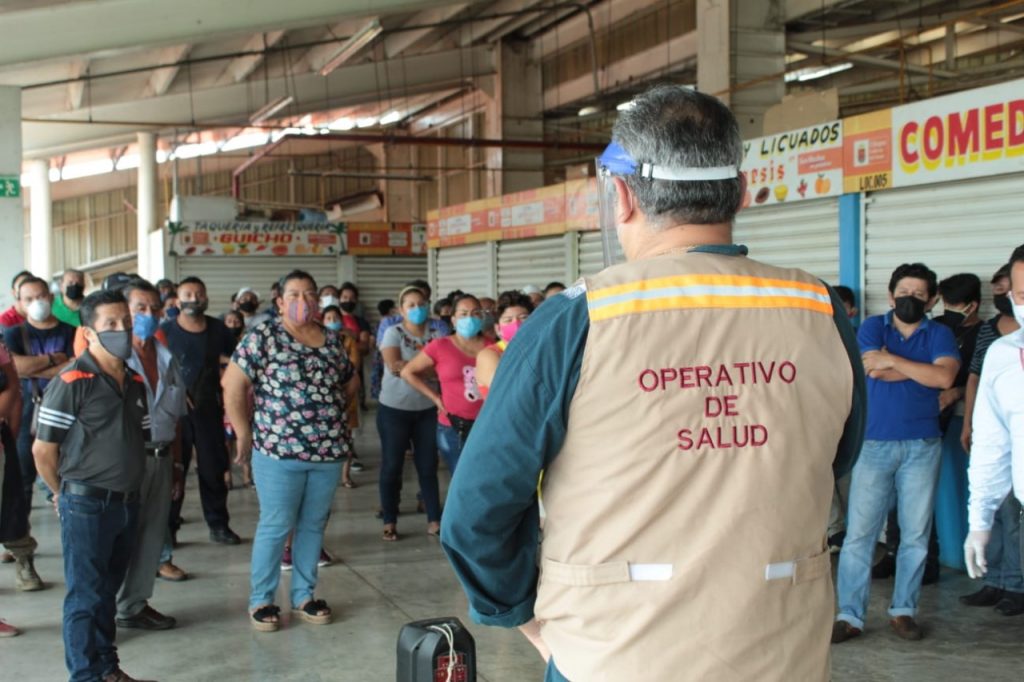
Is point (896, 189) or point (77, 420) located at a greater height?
point (896, 189)

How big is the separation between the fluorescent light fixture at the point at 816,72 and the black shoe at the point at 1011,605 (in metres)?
11.0

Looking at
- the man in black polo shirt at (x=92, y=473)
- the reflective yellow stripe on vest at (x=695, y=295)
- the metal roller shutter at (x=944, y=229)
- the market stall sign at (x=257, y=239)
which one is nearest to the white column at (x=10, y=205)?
the market stall sign at (x=257, y=239)

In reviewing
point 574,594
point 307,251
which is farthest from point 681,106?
point 307,251

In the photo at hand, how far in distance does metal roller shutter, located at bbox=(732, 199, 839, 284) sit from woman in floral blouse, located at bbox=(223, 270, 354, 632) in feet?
11.1

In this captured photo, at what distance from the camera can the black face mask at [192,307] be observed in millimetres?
7656

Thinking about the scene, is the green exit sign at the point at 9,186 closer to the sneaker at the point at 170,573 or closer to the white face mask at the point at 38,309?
the white face mask at the point at 38,309

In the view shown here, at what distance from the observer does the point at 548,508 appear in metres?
1.75

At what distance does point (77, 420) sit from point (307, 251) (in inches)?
547

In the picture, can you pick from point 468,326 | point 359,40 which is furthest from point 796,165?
point 359,40

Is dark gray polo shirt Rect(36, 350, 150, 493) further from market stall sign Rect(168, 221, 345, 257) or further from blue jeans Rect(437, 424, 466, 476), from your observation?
market stall sign Rect(168, 221, 345, 257)

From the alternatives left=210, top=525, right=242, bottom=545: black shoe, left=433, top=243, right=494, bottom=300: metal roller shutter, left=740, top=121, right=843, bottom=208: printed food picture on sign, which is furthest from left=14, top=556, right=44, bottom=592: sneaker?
left=433, top=243, right=494, bottom=300: metal roller shutter

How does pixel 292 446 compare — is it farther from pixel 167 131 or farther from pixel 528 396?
pixel 167 131

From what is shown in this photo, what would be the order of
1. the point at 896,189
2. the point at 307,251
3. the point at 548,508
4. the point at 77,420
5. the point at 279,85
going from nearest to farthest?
the point at 548,508 < the point at 77,420 < the point at 896,189 < the point at 307,251 < the point at 279,85

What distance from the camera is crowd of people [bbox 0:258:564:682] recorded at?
441cm
